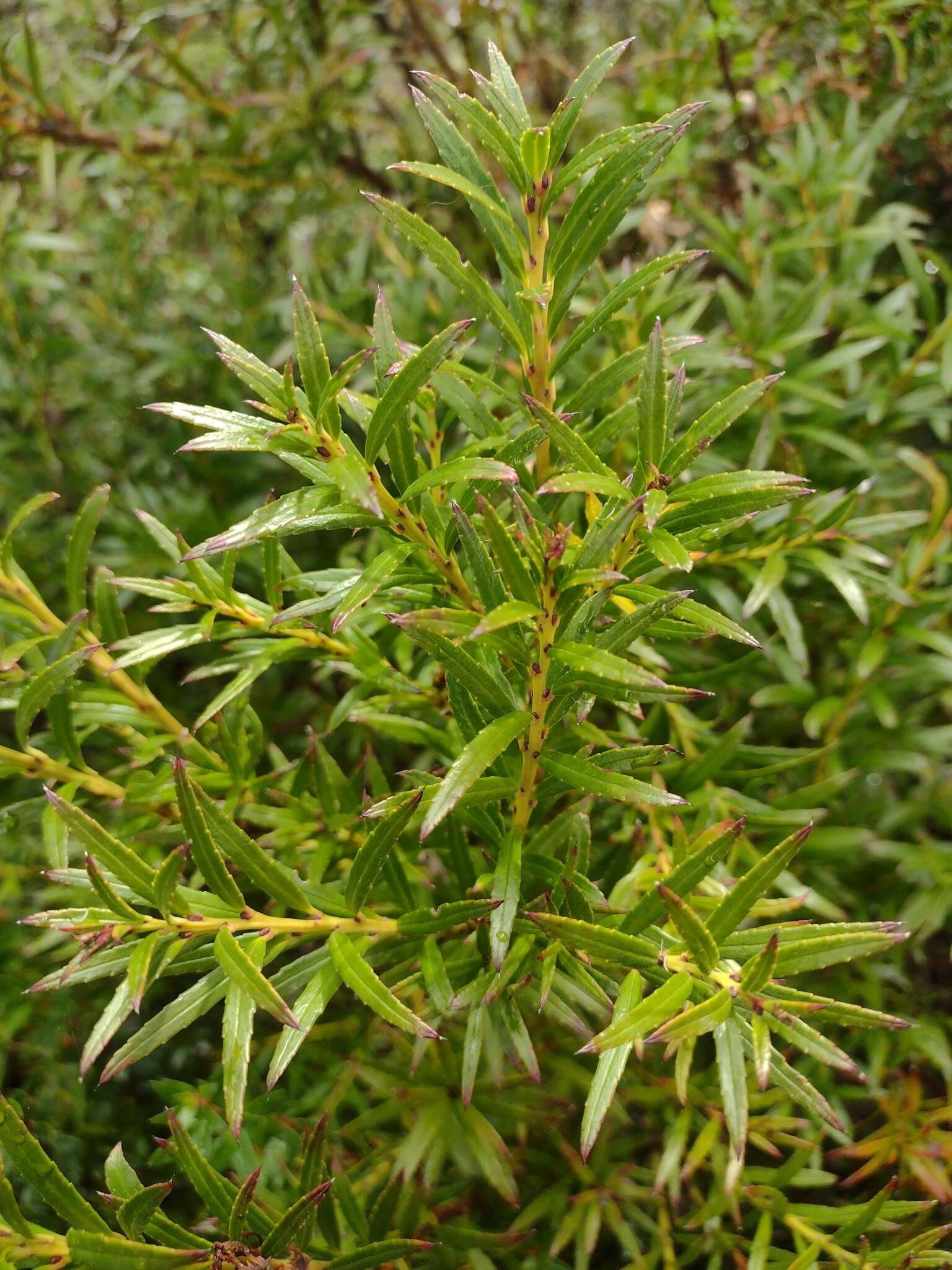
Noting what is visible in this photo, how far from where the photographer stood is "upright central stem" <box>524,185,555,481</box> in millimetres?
487

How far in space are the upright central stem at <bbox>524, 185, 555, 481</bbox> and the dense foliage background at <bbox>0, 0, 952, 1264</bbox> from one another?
280mm

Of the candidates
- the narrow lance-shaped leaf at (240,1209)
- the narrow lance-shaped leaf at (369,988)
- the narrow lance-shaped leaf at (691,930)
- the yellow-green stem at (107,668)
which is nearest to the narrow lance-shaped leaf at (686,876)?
the narrow lance-shaped leaf at (691,930)

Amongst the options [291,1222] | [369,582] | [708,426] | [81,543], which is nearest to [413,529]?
[369,582]

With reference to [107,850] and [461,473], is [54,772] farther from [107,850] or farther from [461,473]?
[461,473]

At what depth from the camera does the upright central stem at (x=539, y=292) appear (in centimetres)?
49

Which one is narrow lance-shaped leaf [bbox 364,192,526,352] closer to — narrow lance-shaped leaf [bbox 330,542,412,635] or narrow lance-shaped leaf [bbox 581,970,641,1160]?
narrow lance-shaped leaf [bbox 330,542,412,635]

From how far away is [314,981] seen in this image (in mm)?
505

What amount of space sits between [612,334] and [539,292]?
1.16ft

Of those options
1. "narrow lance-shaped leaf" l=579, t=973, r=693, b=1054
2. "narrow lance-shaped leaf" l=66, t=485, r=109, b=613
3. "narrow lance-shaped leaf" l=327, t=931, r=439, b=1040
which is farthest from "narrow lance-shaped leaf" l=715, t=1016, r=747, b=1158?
"narrow lance-shaped leaf" l=66, t=485, r=109, b=613

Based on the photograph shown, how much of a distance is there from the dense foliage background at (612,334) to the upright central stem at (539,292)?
0.28 m

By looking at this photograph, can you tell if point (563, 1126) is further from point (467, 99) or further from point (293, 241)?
point (293, 241)

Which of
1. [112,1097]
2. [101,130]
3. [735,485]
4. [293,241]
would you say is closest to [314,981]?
[735,485]

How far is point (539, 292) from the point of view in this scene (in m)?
0.47

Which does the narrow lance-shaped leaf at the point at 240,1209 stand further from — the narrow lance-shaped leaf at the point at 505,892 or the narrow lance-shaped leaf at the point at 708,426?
the narrow lance-shaped leaf at the point at 708,426
